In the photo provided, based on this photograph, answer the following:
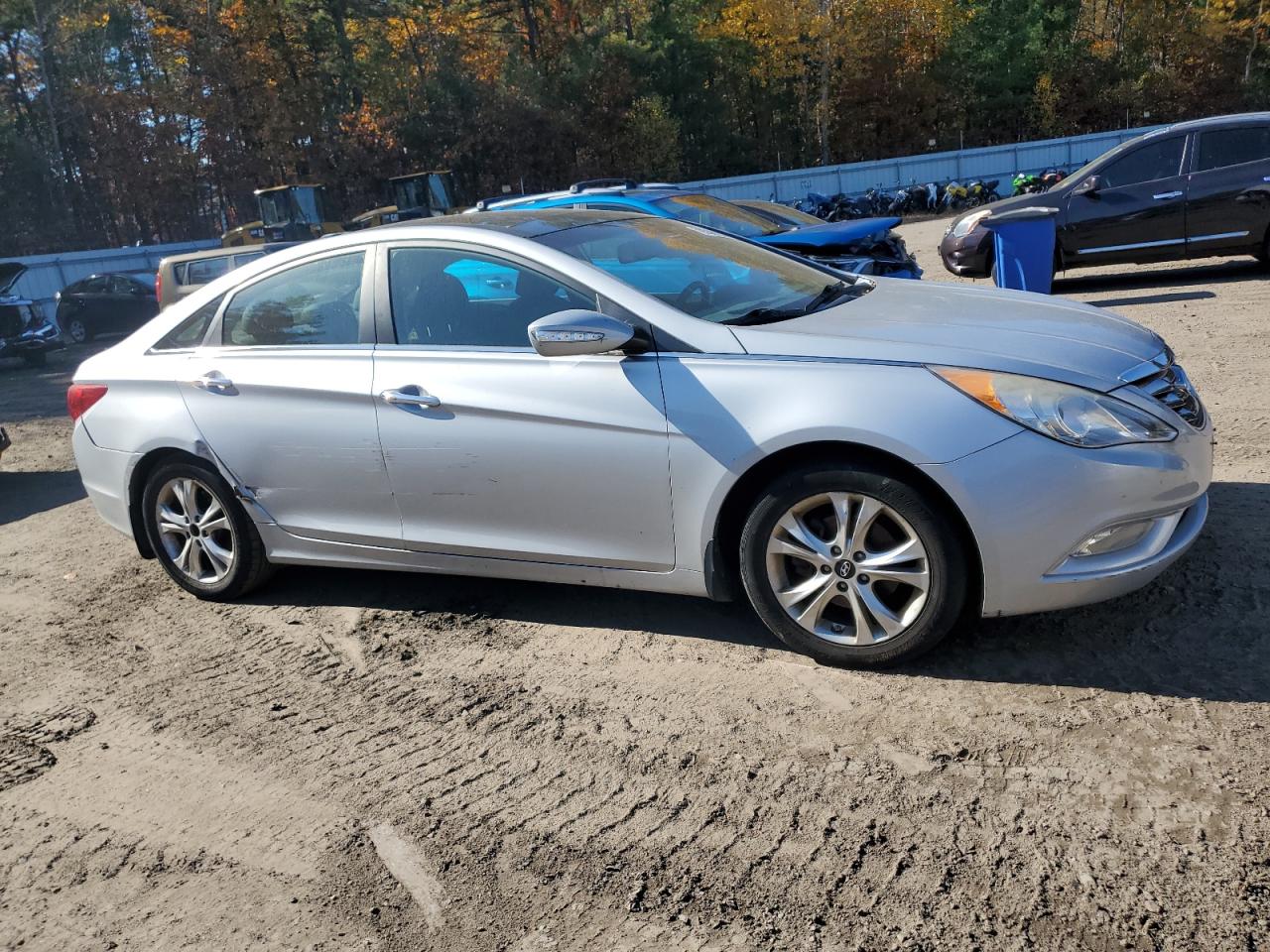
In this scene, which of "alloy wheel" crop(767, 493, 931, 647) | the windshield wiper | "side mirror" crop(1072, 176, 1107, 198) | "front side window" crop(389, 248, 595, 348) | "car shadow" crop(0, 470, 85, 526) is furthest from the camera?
"side mirror" crop(1072, 176, 1107, 198)

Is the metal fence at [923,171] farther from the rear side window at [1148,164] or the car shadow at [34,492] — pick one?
the car shadow at [34,492]

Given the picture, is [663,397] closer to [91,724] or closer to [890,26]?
[91,724]

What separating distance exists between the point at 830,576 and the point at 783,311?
3.63 feet

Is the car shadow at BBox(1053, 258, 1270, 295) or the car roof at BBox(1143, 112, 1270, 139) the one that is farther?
the car shadow at BBox(1053, 258, 1270, 295)

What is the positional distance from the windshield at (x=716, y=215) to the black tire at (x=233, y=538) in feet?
21.5

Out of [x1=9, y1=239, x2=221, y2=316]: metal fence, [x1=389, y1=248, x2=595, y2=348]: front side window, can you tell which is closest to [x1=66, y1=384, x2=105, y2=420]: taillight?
[x1=389, y1=248, x2=595, y2=348]: front side window

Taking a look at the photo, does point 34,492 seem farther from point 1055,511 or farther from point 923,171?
point 923,171

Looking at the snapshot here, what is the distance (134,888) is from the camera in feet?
10.1

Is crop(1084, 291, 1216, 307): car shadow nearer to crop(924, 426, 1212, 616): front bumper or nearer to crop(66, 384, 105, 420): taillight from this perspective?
crop(924, 426, 1212, 616): front bumper

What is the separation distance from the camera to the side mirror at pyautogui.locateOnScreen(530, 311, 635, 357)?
3.86 meters

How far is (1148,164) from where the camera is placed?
11.7 metres

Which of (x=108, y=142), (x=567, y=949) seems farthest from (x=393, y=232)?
(x=108, y=142)

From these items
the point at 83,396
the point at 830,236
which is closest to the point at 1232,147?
the point at 830,236

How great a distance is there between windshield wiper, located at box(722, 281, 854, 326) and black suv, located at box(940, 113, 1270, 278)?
8.46 metres
